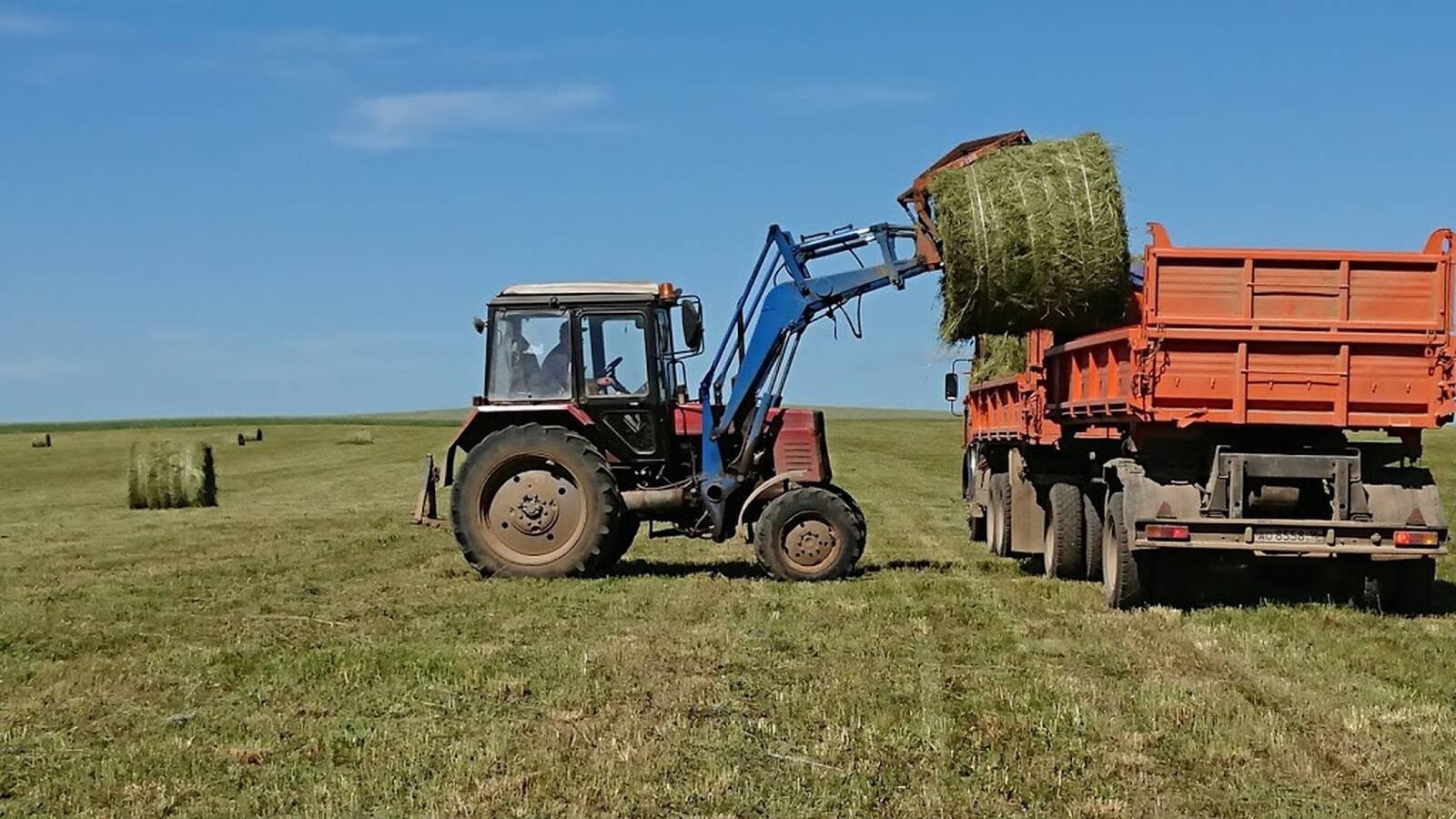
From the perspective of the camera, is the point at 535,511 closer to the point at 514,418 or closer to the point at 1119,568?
the point at 514,418

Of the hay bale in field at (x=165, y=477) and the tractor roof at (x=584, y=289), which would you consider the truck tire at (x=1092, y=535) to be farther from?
the hay bale in field at (x=165, y=477)

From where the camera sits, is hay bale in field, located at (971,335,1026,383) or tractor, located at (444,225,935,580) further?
hay bale in field, located at (971,335,1026,383)

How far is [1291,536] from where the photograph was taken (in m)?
11.4

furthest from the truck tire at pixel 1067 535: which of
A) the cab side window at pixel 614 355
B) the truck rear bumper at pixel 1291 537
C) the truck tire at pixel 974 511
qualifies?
the truck tire at pixel 974 511

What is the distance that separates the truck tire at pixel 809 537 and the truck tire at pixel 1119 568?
7.16ft

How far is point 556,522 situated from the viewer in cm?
1420

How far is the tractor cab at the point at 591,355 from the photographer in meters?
14.4

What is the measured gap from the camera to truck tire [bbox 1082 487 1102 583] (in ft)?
46.5

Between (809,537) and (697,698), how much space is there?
588cm

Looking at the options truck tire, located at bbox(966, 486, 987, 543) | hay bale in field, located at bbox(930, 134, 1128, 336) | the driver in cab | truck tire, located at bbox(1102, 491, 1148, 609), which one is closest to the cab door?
the driver in cab

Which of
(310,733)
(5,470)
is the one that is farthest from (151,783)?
(5,470)

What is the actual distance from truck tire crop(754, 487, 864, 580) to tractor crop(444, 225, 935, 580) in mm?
11

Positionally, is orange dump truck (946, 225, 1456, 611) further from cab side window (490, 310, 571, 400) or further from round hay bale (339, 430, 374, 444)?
round hay bale (339, 430, 374, 444)

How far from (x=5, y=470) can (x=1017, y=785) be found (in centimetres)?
4261
